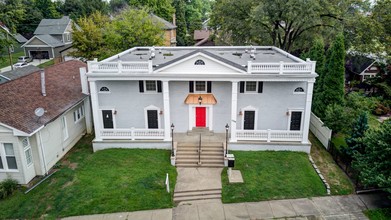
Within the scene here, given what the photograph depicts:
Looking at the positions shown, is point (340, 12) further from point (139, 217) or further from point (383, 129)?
point (139, 217)

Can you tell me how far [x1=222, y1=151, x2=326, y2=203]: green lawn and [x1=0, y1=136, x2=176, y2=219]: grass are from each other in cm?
393

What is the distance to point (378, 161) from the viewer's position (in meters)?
16.0

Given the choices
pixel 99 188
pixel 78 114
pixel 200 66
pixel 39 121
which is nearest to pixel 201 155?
pixel 200 66

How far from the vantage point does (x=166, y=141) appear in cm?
2202

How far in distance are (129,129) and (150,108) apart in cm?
217

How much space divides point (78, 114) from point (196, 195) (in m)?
12.6

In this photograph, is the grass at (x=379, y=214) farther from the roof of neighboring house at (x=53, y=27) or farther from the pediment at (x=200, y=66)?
the roof of neighboring house at (x=53, y=27)

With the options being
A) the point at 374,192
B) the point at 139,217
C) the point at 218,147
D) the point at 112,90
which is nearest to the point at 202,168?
the point at 218,147

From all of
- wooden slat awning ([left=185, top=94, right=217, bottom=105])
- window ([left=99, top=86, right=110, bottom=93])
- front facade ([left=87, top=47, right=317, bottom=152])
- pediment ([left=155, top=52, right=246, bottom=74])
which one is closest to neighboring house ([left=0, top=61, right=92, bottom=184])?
window ([left=99, top=86, right=110, bottom=93])

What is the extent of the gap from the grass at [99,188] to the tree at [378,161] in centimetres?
1053

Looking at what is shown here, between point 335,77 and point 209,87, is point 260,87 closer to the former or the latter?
point 209,87

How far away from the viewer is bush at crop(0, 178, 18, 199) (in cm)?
1666

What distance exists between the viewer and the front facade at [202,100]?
2077 centimetres

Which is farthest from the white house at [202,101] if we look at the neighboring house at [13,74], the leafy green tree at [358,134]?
the neighboring house at [13,74]
